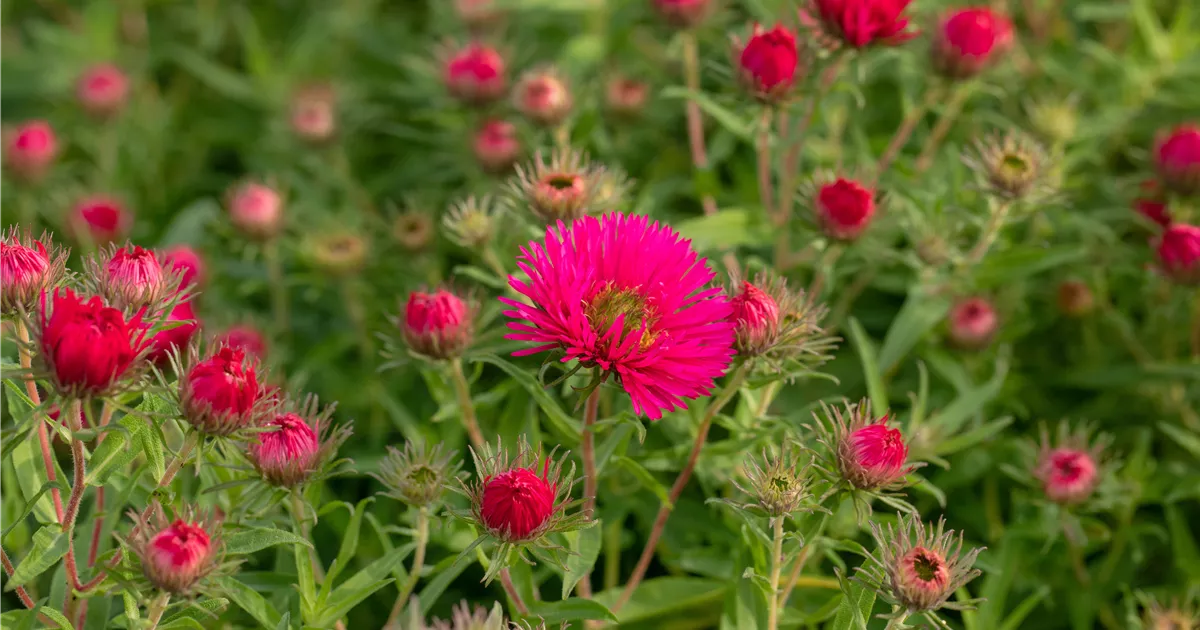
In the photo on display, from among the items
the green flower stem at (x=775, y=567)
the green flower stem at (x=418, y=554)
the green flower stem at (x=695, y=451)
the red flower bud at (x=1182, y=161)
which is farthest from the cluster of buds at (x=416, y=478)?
the red flower bud at (x=1182, y=161)

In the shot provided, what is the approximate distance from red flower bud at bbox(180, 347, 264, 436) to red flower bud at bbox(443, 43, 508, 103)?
4.11 feet

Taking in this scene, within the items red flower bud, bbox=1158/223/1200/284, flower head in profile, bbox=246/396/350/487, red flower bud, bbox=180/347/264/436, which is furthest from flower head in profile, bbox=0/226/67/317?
red flower bud, bbox=1158/223/1200/284

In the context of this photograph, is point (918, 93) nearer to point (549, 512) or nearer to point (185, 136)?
point (549, 512)

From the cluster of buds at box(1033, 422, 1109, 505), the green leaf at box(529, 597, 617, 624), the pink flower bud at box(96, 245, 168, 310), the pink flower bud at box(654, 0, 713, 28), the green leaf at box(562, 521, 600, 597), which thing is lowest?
the cluster of buds at box(1033, 422, 1109, 505)

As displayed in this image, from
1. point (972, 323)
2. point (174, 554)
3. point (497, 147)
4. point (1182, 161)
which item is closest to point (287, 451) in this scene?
point (174, 554)

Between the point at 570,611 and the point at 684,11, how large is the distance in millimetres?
1371

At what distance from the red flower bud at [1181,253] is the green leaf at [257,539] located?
67.8 inches

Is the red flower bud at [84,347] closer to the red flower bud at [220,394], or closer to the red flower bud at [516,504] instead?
the red flower bud at [220,394]

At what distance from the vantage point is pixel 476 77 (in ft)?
8.35

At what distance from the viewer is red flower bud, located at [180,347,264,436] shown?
140 centimetres

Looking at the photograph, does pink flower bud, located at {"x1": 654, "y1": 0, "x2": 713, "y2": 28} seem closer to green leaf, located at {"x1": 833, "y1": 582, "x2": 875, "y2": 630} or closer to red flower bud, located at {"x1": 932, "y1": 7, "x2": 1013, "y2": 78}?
red flower bud, located at {"x1": 932, "y1": 7, "x2": 1013, "y2": 78}

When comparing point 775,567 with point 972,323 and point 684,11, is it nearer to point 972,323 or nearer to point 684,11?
point 972,323

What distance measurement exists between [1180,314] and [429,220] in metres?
1.71

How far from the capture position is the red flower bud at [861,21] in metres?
2.00
